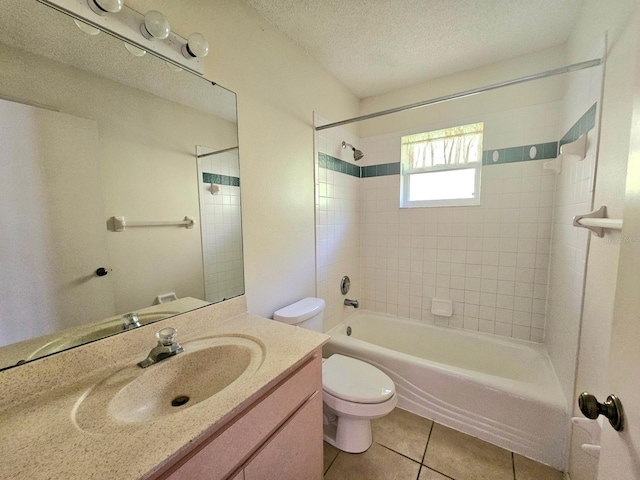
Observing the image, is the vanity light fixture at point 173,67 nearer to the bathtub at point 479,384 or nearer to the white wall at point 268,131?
the white wall at point 268,131

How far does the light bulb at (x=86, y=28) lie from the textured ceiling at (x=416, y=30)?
31.7 inches

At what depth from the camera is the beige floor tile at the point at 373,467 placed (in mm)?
1328

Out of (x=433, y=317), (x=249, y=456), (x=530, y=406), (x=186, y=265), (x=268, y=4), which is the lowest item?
(x=530, y=406)

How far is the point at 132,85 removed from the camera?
969mm

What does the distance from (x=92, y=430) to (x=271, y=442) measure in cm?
49

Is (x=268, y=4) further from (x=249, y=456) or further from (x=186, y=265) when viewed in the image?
(x=249, y=456)

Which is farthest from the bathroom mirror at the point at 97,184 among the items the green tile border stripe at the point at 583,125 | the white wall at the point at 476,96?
the green tile border stripe at the point at 583,125

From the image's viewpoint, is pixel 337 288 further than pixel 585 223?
Yes

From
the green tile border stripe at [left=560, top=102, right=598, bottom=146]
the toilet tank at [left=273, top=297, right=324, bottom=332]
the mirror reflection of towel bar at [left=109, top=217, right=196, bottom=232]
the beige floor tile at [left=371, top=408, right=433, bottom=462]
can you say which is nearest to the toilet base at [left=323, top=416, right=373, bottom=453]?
the beige floor tile at [left=371, top=408, right=433, bottom=462]

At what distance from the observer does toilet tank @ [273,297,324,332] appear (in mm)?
1513

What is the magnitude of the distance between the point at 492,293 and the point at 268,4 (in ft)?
8.14

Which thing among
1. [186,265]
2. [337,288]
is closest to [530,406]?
[337,288]

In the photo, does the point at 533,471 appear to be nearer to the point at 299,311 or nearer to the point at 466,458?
the point at 466,458

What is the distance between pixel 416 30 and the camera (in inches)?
61.3
